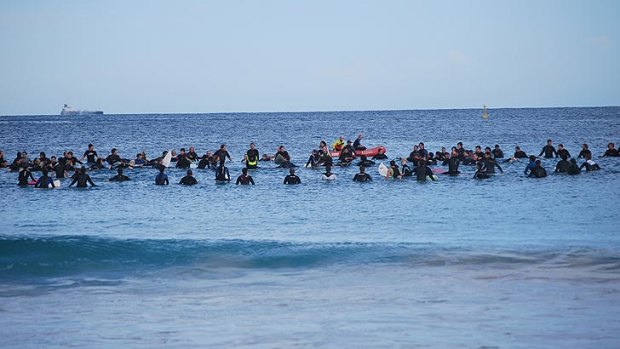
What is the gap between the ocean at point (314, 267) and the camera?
11609mm

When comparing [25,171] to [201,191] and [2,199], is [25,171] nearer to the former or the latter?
[2,199]

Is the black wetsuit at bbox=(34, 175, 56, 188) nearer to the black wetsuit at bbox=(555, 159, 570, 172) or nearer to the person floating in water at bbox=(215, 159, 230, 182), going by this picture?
the person floating in water at bbox=(215, 159, 230, 182)

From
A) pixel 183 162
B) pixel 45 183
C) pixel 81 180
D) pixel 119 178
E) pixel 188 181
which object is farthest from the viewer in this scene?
pixel 183 162

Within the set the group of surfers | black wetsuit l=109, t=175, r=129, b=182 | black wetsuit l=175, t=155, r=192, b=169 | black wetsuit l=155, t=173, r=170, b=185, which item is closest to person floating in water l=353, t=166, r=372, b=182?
the group of surfers

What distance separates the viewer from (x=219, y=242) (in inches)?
800

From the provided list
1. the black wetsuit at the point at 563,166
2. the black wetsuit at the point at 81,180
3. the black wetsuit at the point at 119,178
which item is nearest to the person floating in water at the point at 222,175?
the black wetsuit at the point at 119,178

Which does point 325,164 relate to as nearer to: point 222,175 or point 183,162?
point 222,175

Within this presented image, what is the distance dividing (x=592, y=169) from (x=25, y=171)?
974 inches

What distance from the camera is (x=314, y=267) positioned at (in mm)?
17453

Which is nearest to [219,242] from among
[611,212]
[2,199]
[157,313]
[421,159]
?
[157,313]

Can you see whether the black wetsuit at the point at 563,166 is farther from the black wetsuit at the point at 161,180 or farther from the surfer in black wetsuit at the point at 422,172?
the black wetsuit at the point at 161,180

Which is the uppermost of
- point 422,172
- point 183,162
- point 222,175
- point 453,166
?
point 453,166

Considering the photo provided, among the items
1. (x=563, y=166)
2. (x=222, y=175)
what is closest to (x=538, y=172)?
(x=563, y=166)

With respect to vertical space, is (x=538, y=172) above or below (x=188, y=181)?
above
